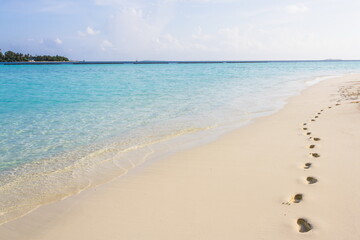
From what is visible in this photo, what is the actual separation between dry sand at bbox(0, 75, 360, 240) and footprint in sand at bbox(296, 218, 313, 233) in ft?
0.04

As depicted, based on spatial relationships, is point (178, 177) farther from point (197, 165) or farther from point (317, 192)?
point (317, 192)

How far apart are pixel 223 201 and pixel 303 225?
1125mm

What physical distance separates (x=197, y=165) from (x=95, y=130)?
4619 millimetres

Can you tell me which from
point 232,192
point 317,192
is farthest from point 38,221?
point 317,192

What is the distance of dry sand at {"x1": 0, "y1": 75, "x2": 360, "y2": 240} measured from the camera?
3365 millimetres

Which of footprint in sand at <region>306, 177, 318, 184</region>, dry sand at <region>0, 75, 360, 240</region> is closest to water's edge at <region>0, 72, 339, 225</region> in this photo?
dry sand at <region>0, 75, 360, 240</region>

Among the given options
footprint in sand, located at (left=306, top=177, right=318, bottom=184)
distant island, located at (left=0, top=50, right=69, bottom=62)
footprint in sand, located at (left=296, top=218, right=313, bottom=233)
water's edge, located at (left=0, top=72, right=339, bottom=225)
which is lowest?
water's edge, located at (left=0, top=72, right=339, bottom=225)

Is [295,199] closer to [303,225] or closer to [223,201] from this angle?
[303,225]

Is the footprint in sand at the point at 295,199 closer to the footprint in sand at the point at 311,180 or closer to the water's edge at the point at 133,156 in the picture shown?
the footprint in sand at the point at 311,180

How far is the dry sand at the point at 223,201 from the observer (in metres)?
3.37

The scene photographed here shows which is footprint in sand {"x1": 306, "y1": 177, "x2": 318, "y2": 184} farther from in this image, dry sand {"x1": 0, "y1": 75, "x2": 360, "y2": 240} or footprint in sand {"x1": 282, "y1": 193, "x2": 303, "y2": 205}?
footprint in sand {"x1": 282, "y1": 193, "x2": 303, "y2": 205}

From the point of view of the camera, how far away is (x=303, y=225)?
133 inches

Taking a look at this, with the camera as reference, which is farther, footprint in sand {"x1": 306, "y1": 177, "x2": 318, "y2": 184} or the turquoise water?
the turquoise water

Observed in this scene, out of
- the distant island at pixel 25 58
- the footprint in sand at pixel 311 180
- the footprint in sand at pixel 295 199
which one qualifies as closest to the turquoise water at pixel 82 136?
the footprint in sand at pixel 295 199
